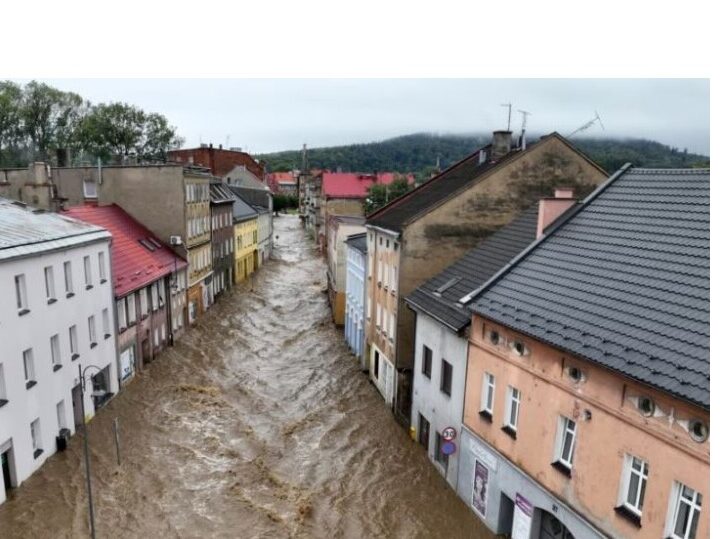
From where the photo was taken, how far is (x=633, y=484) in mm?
10016

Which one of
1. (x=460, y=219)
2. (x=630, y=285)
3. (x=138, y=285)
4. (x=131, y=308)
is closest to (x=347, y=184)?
(x=138, y=285)

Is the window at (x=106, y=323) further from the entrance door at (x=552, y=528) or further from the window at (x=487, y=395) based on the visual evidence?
the entrance door at (x=552, y=528)

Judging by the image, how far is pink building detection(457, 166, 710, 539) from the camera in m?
9.14

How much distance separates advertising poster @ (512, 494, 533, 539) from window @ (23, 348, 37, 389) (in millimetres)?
13996

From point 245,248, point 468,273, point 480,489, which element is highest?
point 468,273

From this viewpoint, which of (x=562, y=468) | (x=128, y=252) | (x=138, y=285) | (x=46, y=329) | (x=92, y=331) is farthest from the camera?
(x=128, y=252)

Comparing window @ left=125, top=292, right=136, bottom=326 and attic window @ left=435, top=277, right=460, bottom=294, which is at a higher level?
attic window @ left=435, top=277, right=460, bottom=294

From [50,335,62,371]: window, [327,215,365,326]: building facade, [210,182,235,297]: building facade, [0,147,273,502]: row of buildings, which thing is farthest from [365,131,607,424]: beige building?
[210,182,235,297]: building facade

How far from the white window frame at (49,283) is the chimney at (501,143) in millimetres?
18350

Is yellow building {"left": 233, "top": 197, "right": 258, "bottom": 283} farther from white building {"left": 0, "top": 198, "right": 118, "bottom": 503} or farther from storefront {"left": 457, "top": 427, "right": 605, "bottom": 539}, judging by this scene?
storefront {"left": 457, "top": 427, "right": 605, "bottom": 539}

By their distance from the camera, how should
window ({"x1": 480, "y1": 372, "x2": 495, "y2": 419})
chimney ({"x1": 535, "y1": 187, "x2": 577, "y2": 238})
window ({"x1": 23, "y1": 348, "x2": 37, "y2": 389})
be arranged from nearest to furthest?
1. window ({"x1": 480, "y1": 372, "x2": 495, "y2": 419})
2. chimney ({"x1": 535, "y1": 187, "x2": 577, "y2": 238})
3. window ({"x1": 23, "y1": 348, "x2": 37, "y2": 389})

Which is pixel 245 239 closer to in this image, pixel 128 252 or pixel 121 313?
pixel 128 252

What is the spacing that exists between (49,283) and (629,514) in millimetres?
17277

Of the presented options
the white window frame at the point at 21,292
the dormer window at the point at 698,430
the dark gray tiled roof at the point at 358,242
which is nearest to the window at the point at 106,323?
the white window frame at the point at 21,292
